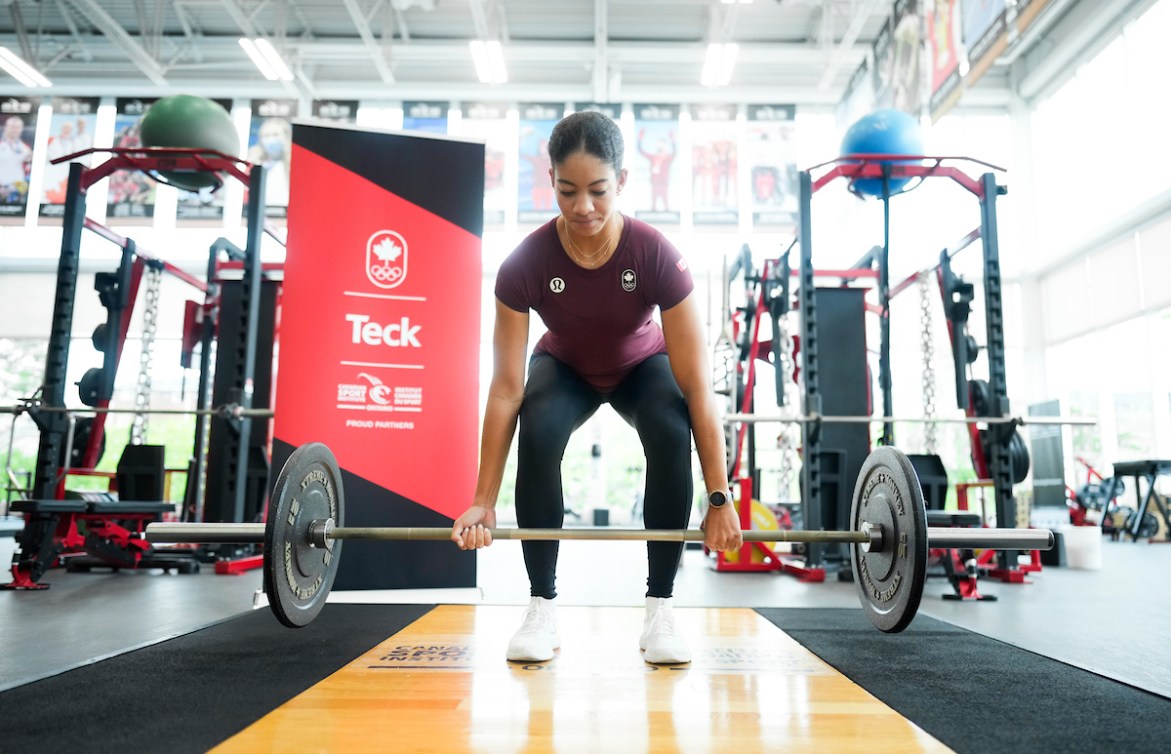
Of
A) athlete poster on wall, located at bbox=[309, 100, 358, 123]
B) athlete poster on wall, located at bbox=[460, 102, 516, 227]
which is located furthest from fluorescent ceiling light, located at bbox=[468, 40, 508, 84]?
athlete poster on wall, located at bbox=[309, 100, 358, 123]

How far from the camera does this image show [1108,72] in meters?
8.05

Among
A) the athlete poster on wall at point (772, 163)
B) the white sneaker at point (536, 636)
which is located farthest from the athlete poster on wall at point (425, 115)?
the white sneaker at point (536, 636)

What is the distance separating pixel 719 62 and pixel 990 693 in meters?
8.00

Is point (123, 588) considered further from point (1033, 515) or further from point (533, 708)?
point (1033, 515)

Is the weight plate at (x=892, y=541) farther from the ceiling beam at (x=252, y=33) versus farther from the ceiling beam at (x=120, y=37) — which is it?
the ceiling beam at (x=120, y=37)

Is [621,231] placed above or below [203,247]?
below

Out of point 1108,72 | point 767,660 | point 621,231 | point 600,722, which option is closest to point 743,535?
point 767,660

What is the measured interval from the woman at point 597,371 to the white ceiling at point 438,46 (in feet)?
24.8

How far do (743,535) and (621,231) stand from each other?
668 millimetres

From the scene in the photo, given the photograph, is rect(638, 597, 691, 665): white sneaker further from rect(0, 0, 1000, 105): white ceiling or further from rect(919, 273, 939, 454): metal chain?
rect(0, 0, 1000, 105): white ceiling

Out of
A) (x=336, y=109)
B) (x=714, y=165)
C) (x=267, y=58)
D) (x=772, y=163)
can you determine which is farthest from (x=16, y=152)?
(x=772, y=163)

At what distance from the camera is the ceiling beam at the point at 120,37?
8305mm

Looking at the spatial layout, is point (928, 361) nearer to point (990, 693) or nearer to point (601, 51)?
point (990, 693)

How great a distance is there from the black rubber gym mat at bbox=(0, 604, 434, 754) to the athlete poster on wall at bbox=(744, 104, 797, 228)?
7645 mm
